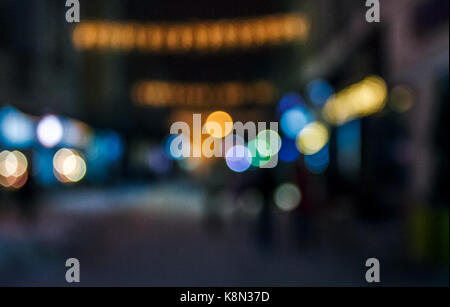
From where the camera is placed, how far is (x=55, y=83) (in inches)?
861

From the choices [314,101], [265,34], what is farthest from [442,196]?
[314,101]

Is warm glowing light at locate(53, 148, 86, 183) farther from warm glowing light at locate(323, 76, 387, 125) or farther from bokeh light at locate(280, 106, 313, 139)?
bokeh light at locate(280, 106, 313, 139)

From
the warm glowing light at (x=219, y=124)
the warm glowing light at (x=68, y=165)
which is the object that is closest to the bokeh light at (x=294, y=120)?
the warm glowing light at (x=68, y=165)

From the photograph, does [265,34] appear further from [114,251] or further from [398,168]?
[114,251]

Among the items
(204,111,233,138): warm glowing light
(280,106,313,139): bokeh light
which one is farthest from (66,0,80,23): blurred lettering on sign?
(204,111,233,138): warm glowing light

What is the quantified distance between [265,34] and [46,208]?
933cm

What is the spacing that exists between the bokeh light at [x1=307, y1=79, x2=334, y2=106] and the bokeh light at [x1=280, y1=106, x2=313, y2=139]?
748cm

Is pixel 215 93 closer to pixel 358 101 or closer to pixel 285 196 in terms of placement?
pixel 285 196

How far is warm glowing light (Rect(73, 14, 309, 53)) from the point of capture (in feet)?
49.4

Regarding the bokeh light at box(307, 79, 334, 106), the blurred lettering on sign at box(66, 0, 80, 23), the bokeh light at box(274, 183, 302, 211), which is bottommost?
the bokeh light at box(274, 183, 302, 211)

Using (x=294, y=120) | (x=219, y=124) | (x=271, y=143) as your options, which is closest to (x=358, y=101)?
Answer: (x=271, y=143)

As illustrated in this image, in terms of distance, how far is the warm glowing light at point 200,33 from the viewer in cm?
1507

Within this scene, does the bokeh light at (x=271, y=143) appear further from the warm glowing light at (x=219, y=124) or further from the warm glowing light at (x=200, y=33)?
the warm glowing light at (x=219, y=124)

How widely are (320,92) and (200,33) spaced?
303 inches
